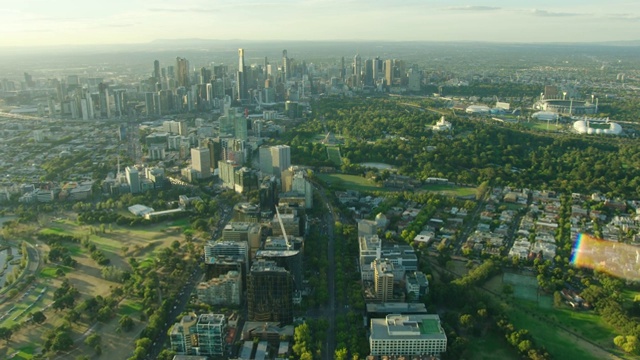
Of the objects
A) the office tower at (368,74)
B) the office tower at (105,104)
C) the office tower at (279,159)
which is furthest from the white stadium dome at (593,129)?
the office tower at (105,104)

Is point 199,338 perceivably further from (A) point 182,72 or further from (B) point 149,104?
(A) point 182,72

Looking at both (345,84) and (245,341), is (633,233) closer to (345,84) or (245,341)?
(245,341)

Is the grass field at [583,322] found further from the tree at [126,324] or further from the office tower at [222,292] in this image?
the tree at [126,324]

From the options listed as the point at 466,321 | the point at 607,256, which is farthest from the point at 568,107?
the point at 466,321

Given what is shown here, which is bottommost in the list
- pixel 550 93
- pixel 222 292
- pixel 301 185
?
pixel 222 292

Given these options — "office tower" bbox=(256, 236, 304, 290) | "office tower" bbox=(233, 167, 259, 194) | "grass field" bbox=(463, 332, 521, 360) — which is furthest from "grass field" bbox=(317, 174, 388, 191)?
"grass field" bbox=(463, 332, 521, 360)
